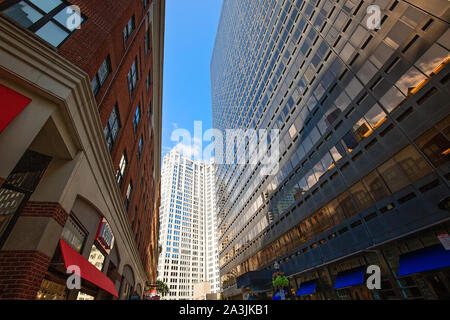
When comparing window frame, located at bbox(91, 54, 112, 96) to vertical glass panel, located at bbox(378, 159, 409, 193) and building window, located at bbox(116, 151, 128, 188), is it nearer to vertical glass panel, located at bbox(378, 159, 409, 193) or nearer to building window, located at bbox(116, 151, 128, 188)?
building window, located at bbox(116, 151, 128, 188)

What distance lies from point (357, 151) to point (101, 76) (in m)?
18.3

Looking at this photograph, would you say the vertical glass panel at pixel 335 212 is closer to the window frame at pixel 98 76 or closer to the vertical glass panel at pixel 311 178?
the vertical glass panel at pixel 311 178

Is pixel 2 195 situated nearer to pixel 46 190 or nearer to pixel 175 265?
pixel 46 190

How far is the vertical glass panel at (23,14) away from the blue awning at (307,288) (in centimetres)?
2649

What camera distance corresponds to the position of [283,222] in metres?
28.2

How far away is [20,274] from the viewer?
5.75 metres

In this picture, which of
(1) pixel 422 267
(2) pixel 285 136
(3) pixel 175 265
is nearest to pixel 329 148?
(2) pixel 285 136

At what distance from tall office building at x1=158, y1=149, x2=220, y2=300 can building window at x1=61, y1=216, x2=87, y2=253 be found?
11932cm

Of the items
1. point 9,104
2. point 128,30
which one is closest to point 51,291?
point 9,104

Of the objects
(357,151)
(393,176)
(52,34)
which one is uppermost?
(357,151)

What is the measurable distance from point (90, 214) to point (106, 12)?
942cm

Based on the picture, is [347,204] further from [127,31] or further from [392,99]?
[127,31]

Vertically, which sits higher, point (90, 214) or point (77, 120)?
point (77, 120)

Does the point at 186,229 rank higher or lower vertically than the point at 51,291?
higher
